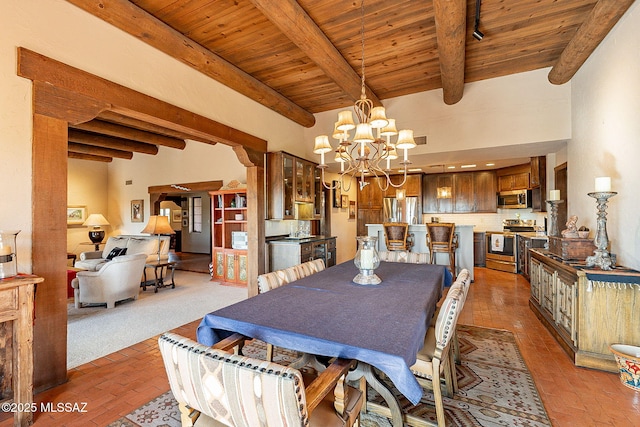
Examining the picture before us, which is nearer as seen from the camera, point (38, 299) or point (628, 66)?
point (38, 299)

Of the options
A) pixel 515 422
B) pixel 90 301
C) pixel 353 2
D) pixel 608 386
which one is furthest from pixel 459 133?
pixel 90 301

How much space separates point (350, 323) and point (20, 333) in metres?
2.02

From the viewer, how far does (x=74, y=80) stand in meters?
2.38

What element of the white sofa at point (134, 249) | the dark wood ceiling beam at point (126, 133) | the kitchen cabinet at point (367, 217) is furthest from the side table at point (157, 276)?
the kitchen cabinet at point (367, 217)

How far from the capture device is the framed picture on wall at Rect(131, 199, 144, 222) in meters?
7.61

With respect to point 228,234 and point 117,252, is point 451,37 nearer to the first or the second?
point 228,234

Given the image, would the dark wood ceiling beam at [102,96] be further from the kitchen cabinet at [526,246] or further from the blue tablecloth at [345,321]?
the kitchen cabinet at [526,246]

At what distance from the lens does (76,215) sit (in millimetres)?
7500

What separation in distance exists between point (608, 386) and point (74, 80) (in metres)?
4.74

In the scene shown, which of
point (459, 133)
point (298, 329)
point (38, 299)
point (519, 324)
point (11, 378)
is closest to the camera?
point (298, 329)

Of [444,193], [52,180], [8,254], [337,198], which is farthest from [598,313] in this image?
[444,193]

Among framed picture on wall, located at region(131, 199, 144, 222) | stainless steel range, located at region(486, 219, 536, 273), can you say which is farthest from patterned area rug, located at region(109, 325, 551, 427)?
framed picture on wall, located at region(131, 199, 144, 222)

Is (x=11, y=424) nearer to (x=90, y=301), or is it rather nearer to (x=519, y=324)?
(x=90, y=301)

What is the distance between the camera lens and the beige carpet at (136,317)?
300 centimetres
